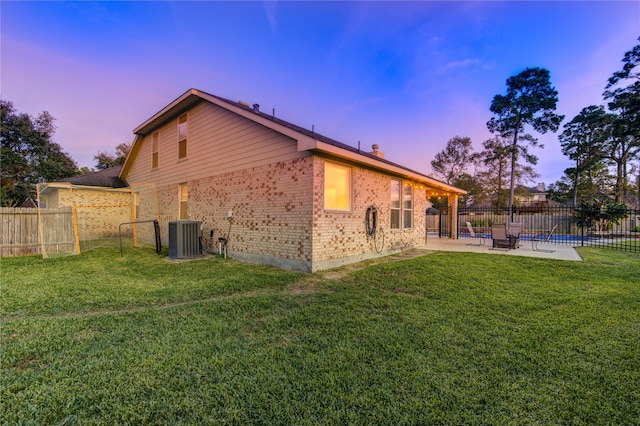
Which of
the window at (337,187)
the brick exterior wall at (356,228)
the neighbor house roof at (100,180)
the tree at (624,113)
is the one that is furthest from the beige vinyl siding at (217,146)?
the tree at (624,113)

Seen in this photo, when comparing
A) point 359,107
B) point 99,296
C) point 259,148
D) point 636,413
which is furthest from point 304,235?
point 359,107

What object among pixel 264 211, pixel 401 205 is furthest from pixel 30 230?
pixel 401 205

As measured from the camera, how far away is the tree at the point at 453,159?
1235 inches

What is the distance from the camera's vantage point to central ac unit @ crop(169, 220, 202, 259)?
25.9ft

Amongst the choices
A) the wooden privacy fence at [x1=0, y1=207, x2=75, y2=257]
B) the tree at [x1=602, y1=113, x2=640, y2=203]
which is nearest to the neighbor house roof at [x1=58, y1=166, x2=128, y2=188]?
the wooden privacy fence at [x1=0, y1=207, x2=75, y2=257]

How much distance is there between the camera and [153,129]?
11.9 m

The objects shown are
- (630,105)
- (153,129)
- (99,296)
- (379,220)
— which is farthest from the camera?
(630,105)

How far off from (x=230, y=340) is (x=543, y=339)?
3.53 metres

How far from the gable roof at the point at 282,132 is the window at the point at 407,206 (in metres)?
0.55

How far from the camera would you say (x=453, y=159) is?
32.3 m

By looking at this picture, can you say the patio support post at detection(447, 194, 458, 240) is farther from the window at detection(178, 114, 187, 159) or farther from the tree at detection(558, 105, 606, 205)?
the tree at detection(558, 105, 606, 205)

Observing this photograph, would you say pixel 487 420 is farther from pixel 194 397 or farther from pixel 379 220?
pixel 379 220

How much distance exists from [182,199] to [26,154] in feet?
85.8

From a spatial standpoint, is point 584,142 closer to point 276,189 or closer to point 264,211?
A: point 276,189
